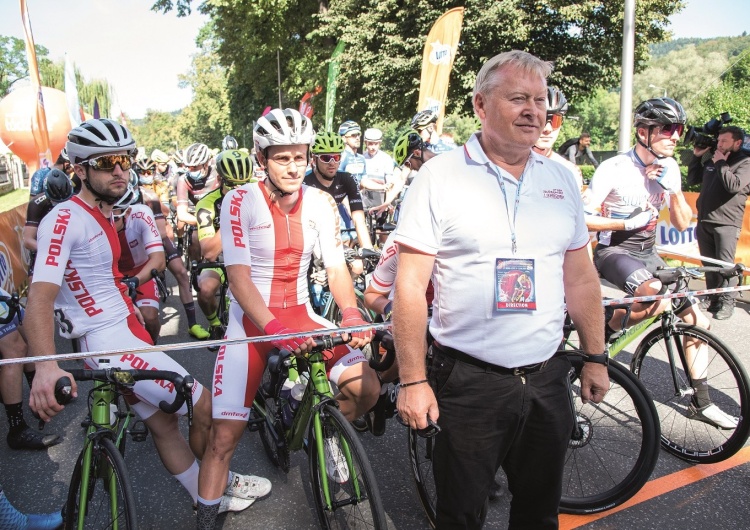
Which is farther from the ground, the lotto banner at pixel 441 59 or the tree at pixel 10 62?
the tree at pixel 10 62

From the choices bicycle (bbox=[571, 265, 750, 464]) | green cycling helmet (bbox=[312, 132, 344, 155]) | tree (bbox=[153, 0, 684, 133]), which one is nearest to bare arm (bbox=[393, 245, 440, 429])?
bicycle (bbox=[571, 265, 750, 464])

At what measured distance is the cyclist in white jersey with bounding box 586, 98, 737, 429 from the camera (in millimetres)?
3848

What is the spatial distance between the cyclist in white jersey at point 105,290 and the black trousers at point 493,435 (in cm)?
141

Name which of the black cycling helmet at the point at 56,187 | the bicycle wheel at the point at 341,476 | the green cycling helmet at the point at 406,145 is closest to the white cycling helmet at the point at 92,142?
the bicycle wheel at the point at 341,476

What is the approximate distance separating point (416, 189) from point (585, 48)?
30.1m

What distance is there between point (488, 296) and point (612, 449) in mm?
2239

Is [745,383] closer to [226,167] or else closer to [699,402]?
[699,402]

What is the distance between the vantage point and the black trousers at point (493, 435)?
2.11m

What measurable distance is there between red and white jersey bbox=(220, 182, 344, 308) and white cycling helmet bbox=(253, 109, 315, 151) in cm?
29

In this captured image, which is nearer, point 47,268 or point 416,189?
point 416,189

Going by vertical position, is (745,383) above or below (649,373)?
above

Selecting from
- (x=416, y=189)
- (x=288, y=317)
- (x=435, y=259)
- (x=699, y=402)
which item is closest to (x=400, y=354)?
(x=435, y=259)

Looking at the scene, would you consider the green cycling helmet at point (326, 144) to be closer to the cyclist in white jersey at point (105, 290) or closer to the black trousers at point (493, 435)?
the cyclist in white jersey at point (105, 290)

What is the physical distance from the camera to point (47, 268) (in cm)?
270
